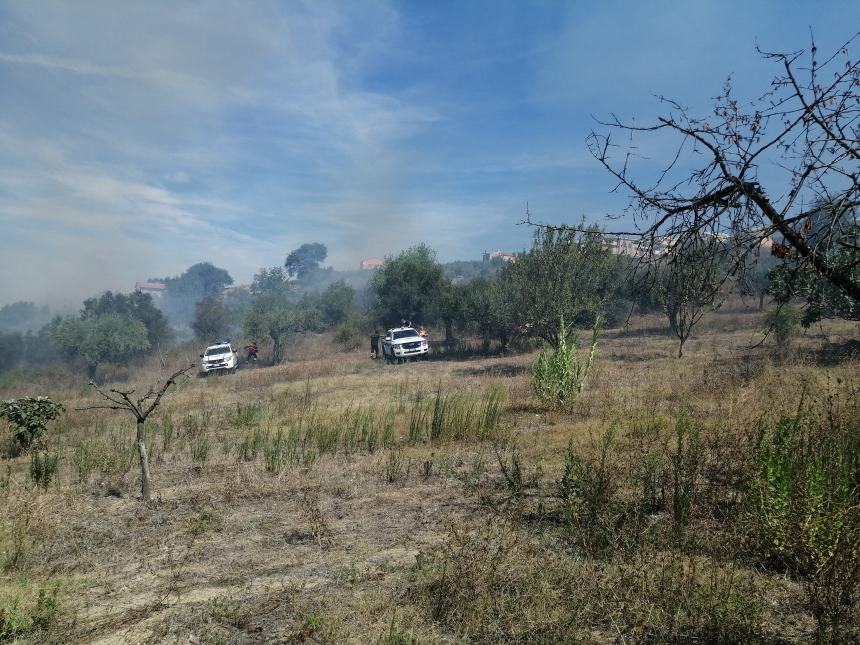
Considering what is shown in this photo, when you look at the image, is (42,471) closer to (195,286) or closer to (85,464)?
(85,464)

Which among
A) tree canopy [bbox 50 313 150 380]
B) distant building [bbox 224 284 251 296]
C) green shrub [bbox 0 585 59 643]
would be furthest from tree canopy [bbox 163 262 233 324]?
green shrub [bbox 0 585 59 643]

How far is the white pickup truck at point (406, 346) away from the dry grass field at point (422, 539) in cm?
1858

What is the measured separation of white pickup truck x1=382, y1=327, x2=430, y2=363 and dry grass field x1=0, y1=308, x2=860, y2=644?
61.0 feet

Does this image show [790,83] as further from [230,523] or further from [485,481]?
[230,523]

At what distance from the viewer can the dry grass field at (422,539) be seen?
3.41 meters

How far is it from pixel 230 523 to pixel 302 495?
1.06 m

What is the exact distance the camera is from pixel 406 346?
2914 cm

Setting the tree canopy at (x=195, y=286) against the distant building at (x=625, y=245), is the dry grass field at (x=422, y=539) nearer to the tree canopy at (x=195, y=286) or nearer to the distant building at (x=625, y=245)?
the distant building at (x=625, y=245)

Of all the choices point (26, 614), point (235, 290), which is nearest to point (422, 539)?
point (26, 614)

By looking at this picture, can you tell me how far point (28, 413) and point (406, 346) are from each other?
2038 centimetres

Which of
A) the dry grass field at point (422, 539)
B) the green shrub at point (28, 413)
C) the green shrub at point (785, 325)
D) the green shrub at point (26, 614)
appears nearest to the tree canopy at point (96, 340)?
the green shrub at point (28, 413)

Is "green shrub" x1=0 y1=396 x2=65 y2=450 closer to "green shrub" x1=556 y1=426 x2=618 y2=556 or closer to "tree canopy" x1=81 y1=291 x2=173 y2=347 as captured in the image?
"green shrub" x1=556 y1=426 x2=618 y2=556

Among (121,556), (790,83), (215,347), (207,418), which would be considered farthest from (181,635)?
(215,347)

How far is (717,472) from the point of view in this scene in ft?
18.5
